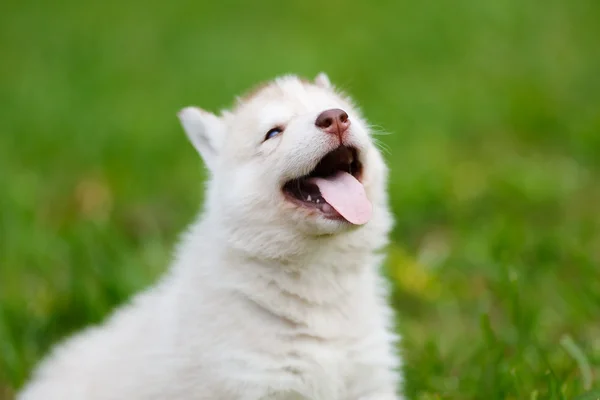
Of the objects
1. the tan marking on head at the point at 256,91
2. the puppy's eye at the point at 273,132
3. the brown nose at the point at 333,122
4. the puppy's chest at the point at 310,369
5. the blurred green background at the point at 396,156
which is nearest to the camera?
the puppy's chest at the point at 310,369

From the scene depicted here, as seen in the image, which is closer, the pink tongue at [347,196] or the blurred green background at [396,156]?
the pink tongue at [347,196]

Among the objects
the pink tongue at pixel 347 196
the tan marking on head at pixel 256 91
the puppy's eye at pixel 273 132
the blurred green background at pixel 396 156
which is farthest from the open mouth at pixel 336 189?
the blurred green background at pixel 396 156

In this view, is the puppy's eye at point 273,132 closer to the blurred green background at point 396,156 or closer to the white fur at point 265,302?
the white fur at point 265,302

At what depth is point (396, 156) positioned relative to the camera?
7051 millimetres

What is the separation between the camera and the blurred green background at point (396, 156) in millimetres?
4578

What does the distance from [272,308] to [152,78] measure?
21.2 ft

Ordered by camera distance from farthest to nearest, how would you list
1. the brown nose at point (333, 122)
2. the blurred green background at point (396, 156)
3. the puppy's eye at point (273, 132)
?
the blurred green background at point (396, 156), the puppy's eye at point (273, 132), the brown nose at point (333, 122)

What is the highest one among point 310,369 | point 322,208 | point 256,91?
point 256,91

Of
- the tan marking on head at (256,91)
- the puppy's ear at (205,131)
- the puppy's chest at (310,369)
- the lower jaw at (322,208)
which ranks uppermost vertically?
the tan marking on head at (256,91)

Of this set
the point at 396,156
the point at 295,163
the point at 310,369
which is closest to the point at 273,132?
the point at 295,163

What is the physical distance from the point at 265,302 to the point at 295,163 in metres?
0.55

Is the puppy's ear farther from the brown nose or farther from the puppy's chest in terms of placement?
the puppy's chest

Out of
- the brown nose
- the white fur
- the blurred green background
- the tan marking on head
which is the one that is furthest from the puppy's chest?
the tan marking on head

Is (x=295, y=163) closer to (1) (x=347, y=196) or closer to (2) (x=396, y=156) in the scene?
(1) (x=347, y=196)
